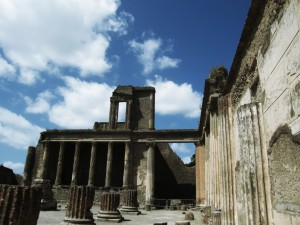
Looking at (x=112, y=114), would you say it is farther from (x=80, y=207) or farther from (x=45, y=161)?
(x=80, y=207)

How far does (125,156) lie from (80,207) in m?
14.9

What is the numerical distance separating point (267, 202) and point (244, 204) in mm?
419

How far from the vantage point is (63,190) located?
24.3 meters

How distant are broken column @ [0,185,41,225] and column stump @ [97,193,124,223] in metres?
7.21

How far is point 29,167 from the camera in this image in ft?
86.8

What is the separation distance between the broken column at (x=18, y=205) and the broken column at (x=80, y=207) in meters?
4.17

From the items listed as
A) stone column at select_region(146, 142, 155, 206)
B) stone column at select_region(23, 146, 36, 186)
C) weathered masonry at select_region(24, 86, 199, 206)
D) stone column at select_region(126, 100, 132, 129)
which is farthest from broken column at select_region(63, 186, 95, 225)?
stone column at select_region(23, 146, 36, 186)

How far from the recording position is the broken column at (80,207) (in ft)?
30.8

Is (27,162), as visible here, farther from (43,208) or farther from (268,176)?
(268,176)

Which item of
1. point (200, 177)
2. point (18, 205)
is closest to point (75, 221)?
point (18, 205)

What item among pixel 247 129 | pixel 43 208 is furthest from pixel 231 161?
pixel 43 208

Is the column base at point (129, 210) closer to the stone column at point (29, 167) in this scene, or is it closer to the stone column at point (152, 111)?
the stone column at point (152, 111)

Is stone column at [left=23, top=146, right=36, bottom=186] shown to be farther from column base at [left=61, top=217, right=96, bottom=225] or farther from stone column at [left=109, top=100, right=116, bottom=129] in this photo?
column base at [left=61, top=217, right=96, bottom=225]

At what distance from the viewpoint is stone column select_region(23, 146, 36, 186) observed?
26.2 m
